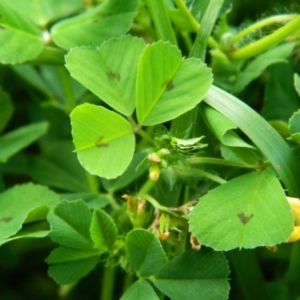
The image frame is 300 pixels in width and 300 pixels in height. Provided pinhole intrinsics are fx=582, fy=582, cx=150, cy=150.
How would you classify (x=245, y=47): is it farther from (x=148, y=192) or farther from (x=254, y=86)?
(x=148, y=192)

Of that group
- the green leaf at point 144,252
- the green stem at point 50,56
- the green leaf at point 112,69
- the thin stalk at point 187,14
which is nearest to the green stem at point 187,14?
the thin stalk at point 187,14

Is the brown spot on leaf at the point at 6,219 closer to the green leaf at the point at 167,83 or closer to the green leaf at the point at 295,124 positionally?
the green leaf at the point at 167,83

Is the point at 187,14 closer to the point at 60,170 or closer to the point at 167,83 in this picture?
the point at 167,83

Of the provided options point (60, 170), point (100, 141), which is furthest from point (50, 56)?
point (100, 141)

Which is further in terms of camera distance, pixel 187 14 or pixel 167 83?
pixel 187 14

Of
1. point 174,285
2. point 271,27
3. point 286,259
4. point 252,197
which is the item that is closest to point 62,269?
point 174,285

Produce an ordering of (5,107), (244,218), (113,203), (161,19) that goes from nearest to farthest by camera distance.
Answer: (244,218), (161,19), (113,203), (5,107)
